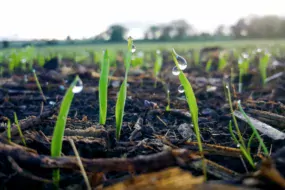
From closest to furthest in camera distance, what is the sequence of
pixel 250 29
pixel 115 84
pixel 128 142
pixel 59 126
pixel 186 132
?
1. pixel 59 126
2. pixel 128 142
3. pixel 186 132
4. pixel 115 84
5. pixel 250 29

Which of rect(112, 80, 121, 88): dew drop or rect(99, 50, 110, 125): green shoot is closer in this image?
rect(99, 50, 110, 125): green shoot

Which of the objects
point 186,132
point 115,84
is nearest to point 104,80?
point 186,132

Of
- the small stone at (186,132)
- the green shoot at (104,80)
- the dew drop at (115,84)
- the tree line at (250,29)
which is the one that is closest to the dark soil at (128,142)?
the small stone at (186,132)

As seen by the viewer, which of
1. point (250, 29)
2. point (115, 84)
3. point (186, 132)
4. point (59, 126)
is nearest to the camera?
point (59, 126)

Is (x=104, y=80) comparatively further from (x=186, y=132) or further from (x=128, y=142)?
(x=186, y=132)

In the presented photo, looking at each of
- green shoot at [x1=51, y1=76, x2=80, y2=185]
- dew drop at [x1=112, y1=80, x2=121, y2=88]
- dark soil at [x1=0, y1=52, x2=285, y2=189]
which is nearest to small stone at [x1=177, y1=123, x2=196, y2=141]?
dark soil at [x1=0, y1=52, x2=285, y2=189]

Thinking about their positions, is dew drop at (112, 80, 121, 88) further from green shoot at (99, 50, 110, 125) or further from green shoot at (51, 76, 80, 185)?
green shoot at (51, 76, 80, 185)

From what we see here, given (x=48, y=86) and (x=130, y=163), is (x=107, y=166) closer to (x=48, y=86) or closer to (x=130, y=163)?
(x=130, y=163)

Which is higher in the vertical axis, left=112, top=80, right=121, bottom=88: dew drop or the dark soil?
Answer: left=112, top=80, right=121, bottom=88: dew drop

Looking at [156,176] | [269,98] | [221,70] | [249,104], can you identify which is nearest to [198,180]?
[156,176]

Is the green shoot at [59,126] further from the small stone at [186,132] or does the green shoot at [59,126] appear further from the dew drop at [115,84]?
the dew drop at [115,84]

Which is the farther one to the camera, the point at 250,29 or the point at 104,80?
the point at 250,29

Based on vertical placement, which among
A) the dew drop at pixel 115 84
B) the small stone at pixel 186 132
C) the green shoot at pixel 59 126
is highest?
the green shoot at pixel 59 126
